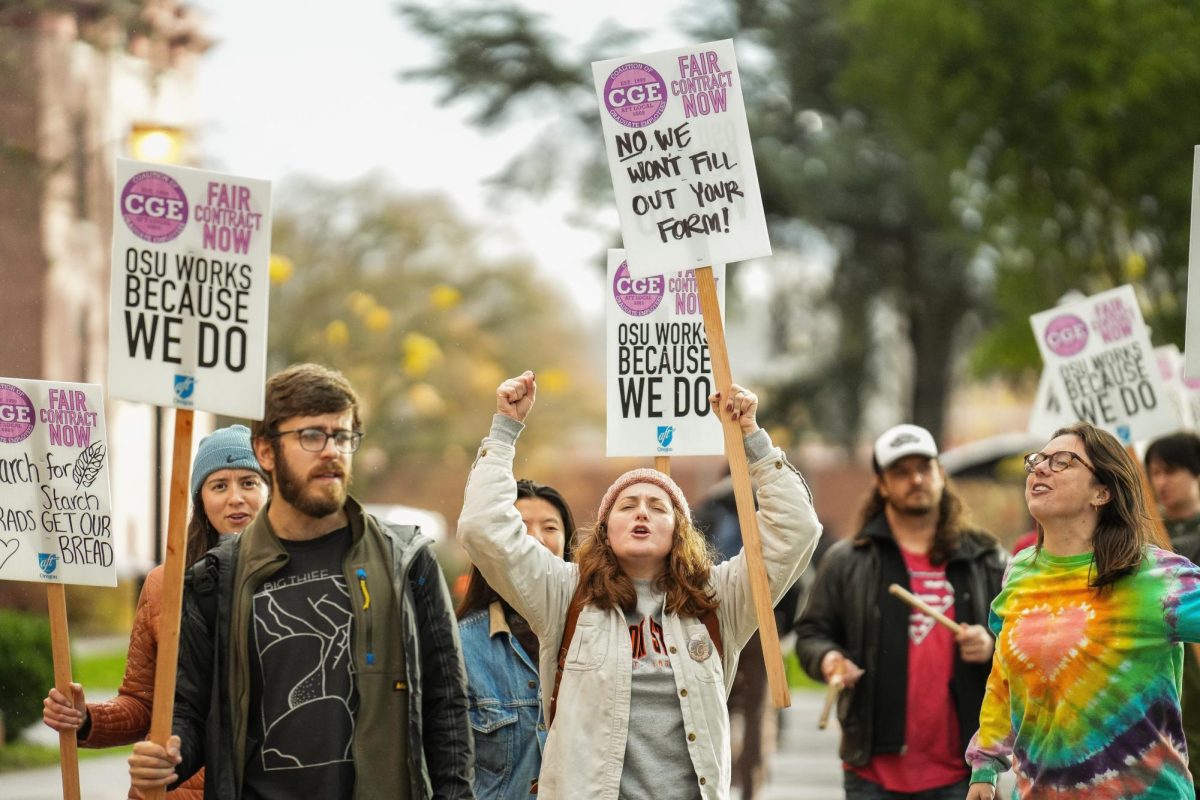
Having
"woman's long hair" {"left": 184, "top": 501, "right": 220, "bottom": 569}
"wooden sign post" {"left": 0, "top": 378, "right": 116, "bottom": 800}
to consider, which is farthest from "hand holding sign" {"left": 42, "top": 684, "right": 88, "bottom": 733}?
"woman's long hair" {"left": 184, "top": 501, "right": 220, "bottom": 569}

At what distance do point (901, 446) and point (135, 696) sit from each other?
11.1 feet

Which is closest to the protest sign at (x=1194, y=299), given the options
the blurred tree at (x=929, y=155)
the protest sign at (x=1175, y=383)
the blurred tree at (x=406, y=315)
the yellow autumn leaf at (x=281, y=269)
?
the protest sign at (x=1175, y=383)

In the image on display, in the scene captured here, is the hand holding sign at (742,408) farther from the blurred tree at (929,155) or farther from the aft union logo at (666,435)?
the blurred tree at (929,155)

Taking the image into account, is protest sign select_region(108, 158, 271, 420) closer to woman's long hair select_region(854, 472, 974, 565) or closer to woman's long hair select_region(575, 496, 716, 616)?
Answer: woman's long hair select_region(575, 496, 716, 616)

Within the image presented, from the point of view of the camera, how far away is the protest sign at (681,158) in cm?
559

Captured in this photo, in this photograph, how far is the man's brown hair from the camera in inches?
200

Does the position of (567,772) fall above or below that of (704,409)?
below

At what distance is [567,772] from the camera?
16.0 feet

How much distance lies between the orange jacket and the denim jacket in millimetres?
1021

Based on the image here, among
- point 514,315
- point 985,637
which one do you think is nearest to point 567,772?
point 985,637

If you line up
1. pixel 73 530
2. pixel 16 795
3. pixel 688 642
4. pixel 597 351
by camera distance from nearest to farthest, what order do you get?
pixel 688 642, pixel 73 530, pixel 16 795, pixel 597 351

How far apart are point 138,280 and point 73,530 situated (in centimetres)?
104

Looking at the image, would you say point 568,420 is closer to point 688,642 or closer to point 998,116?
point 998,116

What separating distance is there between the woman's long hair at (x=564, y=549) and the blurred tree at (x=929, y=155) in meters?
12.3
